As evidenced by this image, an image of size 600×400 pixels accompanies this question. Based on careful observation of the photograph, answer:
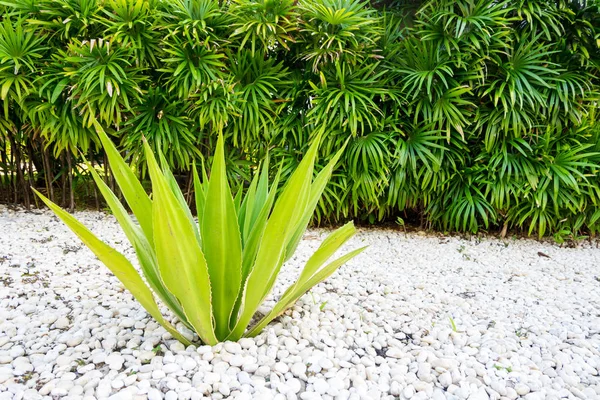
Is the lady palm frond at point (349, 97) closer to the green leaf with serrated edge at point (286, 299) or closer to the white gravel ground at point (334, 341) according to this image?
the white gravel ground at point (334, 341)

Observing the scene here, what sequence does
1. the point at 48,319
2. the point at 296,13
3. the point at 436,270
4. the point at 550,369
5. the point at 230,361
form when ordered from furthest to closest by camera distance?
the point at 296,13 < the point at 436,270 < the point at 48,319 < the point at 550,369 < the point at 230,361

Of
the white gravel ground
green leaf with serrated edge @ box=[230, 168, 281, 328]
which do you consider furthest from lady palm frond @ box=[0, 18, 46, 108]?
green leaf with serrated edge @ box=[230, 168, 281, 328]

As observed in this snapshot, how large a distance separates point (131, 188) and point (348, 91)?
70.8 inches

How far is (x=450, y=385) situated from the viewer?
41.6 inches

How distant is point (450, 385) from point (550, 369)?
0.36m

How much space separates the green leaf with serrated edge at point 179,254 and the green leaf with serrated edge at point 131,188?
19cm

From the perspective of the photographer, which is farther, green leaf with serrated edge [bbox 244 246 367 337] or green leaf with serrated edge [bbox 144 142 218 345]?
green leaf with serrated edge [bbox 244 246 367 337]

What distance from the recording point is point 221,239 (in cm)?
99

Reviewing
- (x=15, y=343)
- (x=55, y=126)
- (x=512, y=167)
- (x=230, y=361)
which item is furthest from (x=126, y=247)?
(x=512, y=167)

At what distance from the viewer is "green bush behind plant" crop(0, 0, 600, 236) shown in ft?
7.83

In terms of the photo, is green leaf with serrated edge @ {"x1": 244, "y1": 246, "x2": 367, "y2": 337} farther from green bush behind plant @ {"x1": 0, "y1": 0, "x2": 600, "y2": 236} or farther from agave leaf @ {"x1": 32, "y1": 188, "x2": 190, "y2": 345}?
green bush behind plant @ {"x1": 0, "y1": 0, "x2": 600, "y2": 236}

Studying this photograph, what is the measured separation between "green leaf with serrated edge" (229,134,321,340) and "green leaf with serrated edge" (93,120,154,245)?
0.32 metres

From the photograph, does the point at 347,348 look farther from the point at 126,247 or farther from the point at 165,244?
the point at 126,247

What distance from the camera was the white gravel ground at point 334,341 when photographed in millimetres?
992
